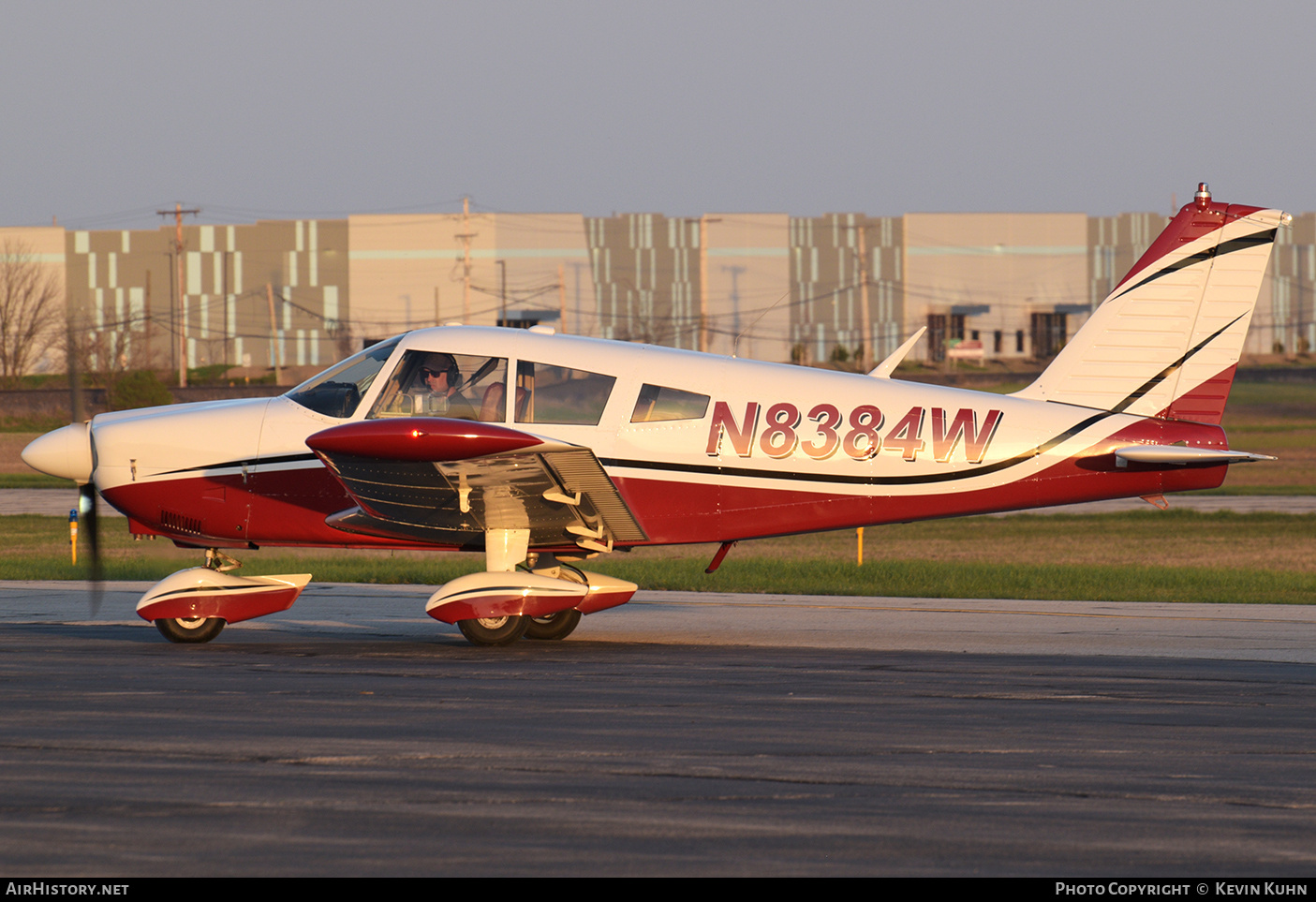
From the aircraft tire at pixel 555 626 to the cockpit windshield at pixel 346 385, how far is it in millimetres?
2485

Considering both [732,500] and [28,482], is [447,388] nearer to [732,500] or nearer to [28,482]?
[732,500]

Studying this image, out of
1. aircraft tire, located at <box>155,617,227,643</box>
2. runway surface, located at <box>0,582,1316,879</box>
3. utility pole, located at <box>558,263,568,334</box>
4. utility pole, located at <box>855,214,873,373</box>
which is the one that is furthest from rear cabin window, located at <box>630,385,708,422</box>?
utility pole, located at <box>558,263,568,334</box>

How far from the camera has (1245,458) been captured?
35.0 ft

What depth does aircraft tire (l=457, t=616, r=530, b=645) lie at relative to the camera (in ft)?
36.8

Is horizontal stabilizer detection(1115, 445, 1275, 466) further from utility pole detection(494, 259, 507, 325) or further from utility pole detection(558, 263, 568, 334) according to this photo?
utility pole detection(494, 259, 507, 325)

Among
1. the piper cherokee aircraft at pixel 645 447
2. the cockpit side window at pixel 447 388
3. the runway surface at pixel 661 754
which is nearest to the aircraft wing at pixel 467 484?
the piper cherokee aircraft at pixel 645 447

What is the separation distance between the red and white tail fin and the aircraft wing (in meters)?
3.94

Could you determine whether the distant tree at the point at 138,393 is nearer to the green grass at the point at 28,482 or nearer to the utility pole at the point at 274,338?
the green grass at the point at 28,482

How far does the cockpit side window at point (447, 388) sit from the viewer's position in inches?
428

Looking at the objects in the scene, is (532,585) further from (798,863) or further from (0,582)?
(0,582)

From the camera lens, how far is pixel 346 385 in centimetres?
1120

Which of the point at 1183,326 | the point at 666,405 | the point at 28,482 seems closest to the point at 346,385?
the point at 666,405
